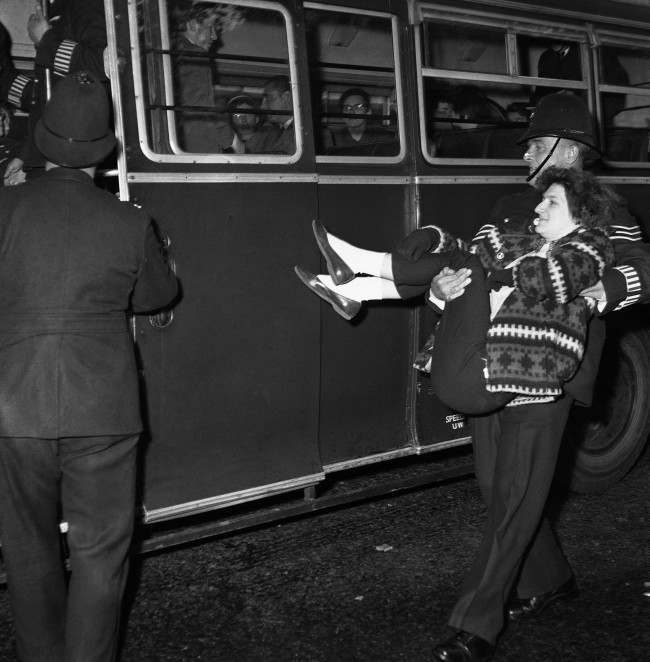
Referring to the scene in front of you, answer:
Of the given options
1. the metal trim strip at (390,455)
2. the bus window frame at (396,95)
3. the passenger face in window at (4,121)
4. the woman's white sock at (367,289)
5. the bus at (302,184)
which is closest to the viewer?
the bus at (302,184)

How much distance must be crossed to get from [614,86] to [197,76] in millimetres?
2681

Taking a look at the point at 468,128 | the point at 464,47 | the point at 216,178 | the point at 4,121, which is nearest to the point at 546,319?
the point at 216,178

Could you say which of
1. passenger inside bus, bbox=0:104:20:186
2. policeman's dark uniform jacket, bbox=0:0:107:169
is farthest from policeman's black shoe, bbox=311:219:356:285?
passenger inside bus, bbox=0:104:20:186

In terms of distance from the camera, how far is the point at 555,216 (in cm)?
345

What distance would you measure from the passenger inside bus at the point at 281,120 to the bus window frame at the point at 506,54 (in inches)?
28.1

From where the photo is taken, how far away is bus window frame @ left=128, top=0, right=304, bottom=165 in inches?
150

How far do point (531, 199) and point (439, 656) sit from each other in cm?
177

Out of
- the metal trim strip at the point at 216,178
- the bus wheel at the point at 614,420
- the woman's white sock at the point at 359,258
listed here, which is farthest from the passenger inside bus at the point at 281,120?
the bus wheel at the point at 614,420

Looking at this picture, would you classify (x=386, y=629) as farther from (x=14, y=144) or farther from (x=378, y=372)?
(x=14, y=144)

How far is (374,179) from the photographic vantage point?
455cm

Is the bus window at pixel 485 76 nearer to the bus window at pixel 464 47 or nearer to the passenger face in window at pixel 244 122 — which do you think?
the bus window at pixel 464 47

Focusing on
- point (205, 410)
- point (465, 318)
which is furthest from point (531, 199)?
point (205, 410)

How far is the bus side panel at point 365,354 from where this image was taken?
4.49 metres

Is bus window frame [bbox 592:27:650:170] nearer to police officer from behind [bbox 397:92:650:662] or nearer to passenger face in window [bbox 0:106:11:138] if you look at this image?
police officer from behind [bbox 397:92:650:662]
